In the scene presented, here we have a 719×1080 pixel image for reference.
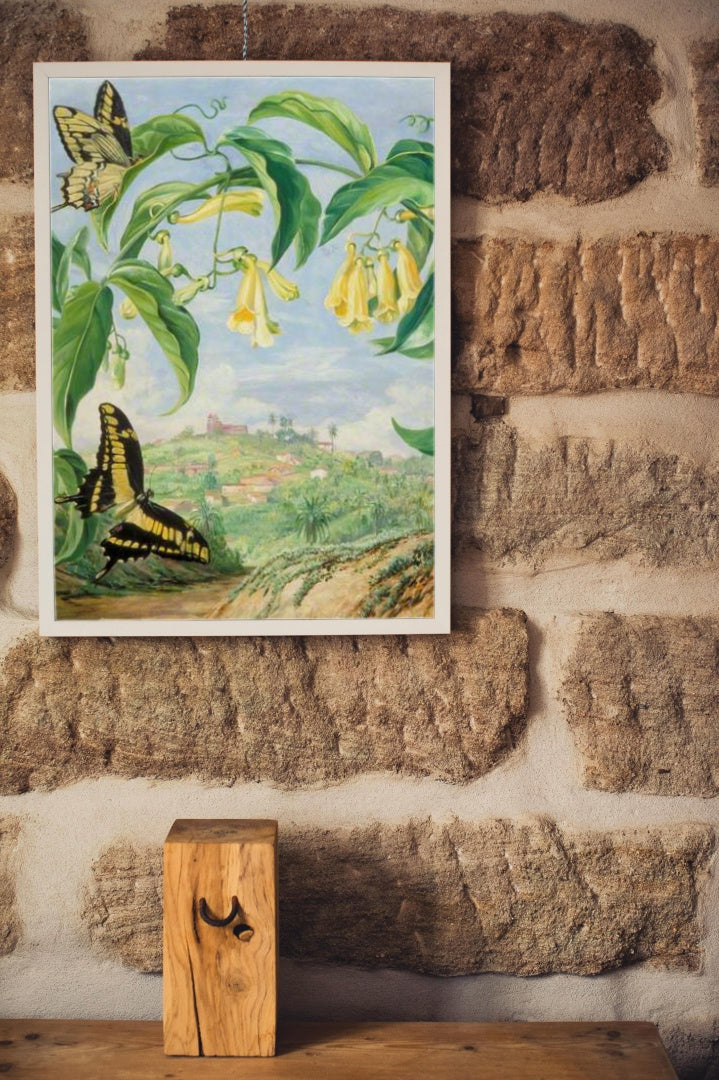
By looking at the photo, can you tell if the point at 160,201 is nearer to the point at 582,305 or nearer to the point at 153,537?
the point at 153,537

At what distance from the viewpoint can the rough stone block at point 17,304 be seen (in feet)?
3.52

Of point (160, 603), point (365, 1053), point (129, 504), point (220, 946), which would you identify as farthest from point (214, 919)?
point (129, 504)

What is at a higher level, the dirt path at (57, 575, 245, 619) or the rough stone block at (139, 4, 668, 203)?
the rough stone block at (139, 4, 668, 203)

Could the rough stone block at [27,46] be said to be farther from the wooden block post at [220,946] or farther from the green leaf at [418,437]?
the wooden block post at [220,946]

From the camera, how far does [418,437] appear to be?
106 centimetres

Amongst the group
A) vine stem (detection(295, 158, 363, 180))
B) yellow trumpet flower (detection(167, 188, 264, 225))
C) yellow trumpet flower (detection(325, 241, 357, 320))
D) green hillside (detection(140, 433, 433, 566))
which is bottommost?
green hillside (detection(140, 433, 433, 566))

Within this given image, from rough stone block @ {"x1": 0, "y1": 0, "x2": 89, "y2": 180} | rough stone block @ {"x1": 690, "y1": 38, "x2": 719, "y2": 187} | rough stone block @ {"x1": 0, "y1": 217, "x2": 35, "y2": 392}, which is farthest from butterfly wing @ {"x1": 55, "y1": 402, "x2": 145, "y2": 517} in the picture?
rough stone block @ {"x1": 690, "y1": 38, "x2": 719, "y2": 187}

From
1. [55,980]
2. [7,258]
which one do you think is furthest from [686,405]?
[55,980]

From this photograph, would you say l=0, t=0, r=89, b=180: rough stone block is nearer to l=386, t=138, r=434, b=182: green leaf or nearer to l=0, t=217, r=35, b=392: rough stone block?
l=0, t=217, r=35, b=392: rough stone block

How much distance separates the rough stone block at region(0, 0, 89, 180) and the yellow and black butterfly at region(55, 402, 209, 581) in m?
0.35

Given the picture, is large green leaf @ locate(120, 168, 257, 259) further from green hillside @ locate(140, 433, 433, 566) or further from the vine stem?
green hillside @ locate(140, 433, 433, 566)

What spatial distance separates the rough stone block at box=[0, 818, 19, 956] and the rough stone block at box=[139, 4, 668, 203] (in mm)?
887

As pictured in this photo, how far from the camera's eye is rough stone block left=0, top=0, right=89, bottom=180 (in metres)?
1.07

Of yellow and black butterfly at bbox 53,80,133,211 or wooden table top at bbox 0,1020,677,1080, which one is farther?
yellow and black butterfly at bbox 53,80,133,211
